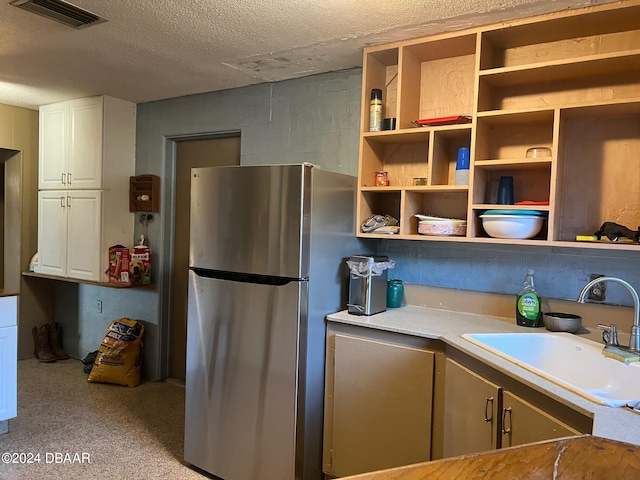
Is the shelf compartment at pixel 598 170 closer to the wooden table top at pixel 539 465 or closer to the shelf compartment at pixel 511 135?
the shelf compartment at pixel 511 135

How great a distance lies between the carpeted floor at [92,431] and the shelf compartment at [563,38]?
8.65 feet

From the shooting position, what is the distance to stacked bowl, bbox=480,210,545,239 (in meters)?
2.03

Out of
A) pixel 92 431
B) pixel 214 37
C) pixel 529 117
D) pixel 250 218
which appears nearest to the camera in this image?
pixel 529 117

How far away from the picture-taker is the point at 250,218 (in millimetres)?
2242

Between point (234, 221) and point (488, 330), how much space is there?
130 centimetres

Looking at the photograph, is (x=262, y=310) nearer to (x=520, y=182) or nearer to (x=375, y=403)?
(x=375, y=403)

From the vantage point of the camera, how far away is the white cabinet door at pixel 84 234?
12.0ft

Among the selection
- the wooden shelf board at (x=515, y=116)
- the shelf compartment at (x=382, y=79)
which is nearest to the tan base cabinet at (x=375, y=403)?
the wooden shelf board at (x=515, y=116)

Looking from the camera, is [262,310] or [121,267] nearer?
[262,310]

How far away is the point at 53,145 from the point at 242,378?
2.93m

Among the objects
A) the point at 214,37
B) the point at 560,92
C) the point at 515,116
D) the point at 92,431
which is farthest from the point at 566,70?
the point at 92,431

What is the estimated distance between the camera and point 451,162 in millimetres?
2471

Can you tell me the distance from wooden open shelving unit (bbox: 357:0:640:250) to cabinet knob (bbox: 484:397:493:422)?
72 cm

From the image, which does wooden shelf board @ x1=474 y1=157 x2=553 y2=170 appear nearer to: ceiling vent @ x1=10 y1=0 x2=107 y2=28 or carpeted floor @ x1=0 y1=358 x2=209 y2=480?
ceiling vent @ x1=10 y1=0 x2=107 y2=28
